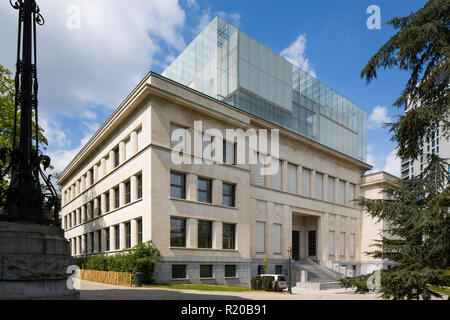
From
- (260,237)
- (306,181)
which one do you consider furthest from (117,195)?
(306,181)

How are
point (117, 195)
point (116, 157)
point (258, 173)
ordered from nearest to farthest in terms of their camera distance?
point (117, 195)
point (116, 157)
point (258, 173)

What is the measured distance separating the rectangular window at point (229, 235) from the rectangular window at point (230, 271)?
5.11 feet

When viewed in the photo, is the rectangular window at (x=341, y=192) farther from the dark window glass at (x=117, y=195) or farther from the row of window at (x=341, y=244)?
the dark window glass at (x=117, y=195)

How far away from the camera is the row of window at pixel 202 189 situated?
94.0ft

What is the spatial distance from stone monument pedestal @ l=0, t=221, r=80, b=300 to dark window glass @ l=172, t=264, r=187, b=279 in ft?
55.6

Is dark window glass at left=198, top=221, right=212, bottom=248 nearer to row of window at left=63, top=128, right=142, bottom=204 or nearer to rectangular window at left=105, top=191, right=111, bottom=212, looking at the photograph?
row of window at left=63, top=128, right=142, bottom=204

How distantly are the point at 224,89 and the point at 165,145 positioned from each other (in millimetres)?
14019

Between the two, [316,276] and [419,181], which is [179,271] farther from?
[419,181]

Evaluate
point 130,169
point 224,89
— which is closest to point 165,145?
point 130,169

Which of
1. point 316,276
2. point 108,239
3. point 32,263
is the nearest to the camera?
point 32,263

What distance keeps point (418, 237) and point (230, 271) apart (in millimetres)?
20343

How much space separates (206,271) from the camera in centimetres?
2911

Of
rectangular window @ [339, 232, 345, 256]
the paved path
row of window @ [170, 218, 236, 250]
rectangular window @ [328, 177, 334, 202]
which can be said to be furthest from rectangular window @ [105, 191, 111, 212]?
rectangular window @ [339, 232, 345, 256]

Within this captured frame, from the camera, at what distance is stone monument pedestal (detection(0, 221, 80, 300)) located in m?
9.53
